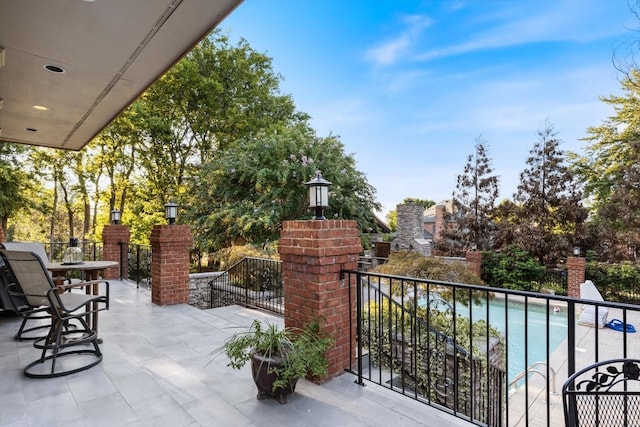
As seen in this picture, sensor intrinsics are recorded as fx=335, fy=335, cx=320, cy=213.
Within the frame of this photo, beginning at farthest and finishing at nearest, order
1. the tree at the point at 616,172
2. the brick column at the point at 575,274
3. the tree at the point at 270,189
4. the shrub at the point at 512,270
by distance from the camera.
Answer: the shrub at the point at 512,270
the tree at the point at 616,172
the brick column at the point at 575,274
the tree at the point at 270,189

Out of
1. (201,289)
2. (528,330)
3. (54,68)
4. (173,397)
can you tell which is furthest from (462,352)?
(201,289)

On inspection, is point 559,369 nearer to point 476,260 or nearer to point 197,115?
point 476,260

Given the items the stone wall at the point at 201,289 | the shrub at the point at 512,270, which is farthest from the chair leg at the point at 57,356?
the shrub at the point at 512,270

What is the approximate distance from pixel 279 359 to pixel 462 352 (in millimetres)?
2611

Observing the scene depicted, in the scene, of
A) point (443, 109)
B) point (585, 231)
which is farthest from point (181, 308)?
point (585, 231)

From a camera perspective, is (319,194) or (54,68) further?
(54,68)

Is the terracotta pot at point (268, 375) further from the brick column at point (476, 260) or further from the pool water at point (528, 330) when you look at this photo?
the brick column at point (476, 260)

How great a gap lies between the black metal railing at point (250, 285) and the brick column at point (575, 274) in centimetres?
934

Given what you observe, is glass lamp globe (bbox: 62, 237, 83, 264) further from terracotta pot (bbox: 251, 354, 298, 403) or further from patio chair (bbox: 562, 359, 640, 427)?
patio chair (bbox: 562, 359, 640, 427)

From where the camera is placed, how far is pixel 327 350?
248 centimetres

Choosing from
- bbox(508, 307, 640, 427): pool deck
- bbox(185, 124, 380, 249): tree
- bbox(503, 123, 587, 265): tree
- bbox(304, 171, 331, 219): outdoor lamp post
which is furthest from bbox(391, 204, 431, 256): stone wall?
bbox(304, 171, 331, 219): outdoor lamp post

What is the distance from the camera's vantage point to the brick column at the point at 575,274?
33.1 ft

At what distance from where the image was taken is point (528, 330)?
6.60m

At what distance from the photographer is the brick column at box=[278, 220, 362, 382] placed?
2438 millimetres
